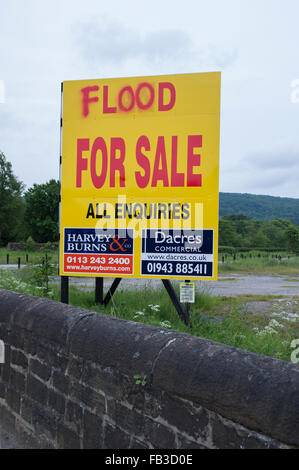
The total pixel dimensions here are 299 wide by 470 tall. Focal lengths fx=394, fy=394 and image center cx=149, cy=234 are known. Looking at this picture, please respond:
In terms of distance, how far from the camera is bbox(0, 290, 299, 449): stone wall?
→ 1948mm

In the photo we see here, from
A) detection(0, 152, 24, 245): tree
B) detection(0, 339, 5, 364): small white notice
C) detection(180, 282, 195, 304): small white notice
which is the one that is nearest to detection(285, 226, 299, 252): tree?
detection(0, 152, 24, 245): tree

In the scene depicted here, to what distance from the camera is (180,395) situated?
227cm

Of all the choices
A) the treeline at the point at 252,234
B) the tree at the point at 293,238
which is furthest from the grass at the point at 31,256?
the tree at the point at 293,238

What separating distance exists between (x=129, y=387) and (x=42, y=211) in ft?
201

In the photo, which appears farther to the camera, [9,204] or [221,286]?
[9,204]

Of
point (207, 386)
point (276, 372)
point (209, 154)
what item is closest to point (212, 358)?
point (207, 386)

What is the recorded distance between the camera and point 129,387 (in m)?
2.62

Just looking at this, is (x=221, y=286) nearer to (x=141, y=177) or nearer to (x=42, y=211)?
(x=141, y=177)

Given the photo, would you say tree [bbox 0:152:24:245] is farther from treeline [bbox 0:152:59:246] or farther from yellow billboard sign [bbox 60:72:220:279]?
yellow billboard sign [bbox 60:72:220:279]

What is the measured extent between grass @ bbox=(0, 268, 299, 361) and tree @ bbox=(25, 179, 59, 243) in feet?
175

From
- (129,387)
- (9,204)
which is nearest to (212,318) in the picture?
(129,387)

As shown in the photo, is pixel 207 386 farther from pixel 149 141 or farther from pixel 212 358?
pixel 149 141

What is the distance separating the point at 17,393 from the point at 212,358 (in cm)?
246

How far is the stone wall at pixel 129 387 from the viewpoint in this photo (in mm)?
1948
